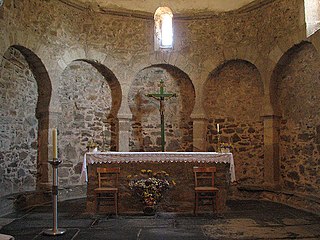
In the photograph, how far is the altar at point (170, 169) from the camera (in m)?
8.22

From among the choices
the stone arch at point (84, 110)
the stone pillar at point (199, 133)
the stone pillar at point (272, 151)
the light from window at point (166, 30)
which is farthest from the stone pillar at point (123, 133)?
the stone pillar at point (272, 151)

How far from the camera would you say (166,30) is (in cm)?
1198

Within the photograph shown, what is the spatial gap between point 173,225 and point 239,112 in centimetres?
536

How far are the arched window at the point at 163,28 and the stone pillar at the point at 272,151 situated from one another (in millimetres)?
3869

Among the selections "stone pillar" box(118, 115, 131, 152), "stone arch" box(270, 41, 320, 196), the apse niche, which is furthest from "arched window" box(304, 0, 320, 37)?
the apse niche

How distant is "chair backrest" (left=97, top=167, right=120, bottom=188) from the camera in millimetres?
8086

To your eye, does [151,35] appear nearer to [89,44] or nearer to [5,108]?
[89,44]

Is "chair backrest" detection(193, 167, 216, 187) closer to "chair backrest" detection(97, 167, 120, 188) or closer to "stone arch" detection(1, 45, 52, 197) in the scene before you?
"chair backrest" detection(97, 167, 120, 188)

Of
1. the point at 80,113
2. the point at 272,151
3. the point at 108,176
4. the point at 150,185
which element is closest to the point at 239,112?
the point at 272,151

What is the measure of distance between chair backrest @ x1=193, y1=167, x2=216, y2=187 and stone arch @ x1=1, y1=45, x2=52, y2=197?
423cm

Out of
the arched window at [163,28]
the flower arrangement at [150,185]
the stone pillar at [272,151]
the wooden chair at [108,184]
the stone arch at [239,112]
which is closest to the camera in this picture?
the flower arrangement at [150,185]

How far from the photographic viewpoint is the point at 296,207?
9.05 metres

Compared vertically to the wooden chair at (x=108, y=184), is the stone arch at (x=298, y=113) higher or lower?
higher

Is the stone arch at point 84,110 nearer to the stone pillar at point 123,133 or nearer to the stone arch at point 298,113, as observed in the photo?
the stone pillar at point 123,133
